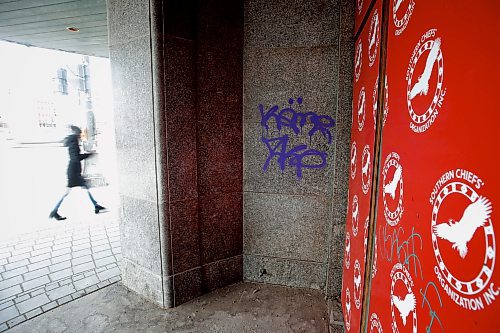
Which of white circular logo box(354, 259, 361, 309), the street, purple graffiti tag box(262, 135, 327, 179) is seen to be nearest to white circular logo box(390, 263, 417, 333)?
white circular logo box(354, 259, 361, 309)

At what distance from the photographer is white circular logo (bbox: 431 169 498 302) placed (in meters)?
0.77

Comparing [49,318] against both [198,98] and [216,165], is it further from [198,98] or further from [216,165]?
[198,98]

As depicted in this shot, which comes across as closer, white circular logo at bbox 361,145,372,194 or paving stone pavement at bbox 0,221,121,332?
white circular logo at bbox 361,145,372,194

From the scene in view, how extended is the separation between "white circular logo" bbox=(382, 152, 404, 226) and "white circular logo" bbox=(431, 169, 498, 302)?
0.45 m

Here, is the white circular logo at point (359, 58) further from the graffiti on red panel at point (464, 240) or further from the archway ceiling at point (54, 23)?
the archway ceiling at point (54, 23)

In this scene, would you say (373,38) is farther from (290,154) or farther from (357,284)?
(357,284)

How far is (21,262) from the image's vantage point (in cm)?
480

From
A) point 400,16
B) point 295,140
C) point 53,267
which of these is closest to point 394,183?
point 400,16

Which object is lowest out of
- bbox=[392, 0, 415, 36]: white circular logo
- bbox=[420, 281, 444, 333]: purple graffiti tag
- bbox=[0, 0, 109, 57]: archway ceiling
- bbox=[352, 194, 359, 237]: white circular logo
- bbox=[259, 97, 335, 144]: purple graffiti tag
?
bbox=[352, 194, 359, 237]: white circular logo

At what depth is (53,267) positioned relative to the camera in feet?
15.3

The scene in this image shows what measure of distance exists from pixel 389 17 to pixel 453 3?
0.92m

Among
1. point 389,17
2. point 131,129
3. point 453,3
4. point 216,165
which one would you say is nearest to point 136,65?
point 131,129

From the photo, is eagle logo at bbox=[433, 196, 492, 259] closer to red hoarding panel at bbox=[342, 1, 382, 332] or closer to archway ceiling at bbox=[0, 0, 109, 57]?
red hoarding panel at bbox=[342, 1, 382, 332]

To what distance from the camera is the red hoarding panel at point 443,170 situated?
78 centimetres
